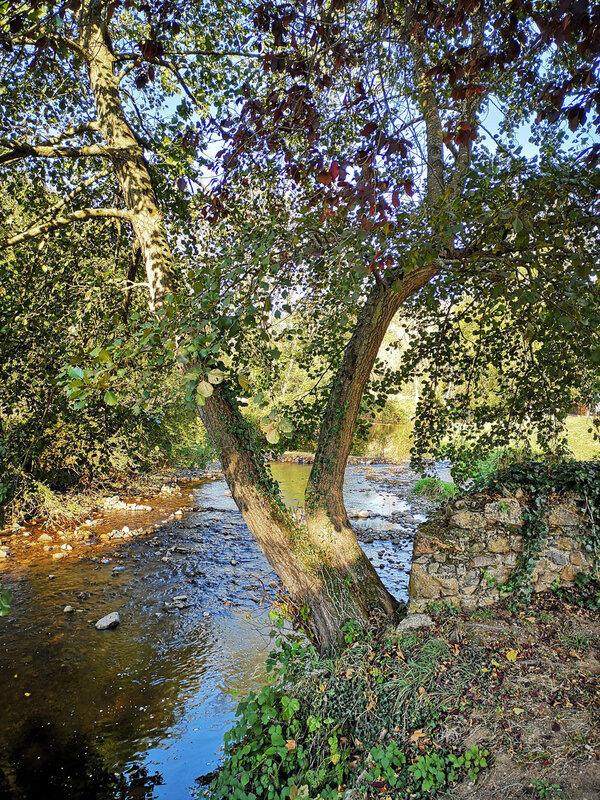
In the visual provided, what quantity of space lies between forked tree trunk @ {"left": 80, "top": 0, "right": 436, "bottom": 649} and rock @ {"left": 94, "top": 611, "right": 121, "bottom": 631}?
8.94ft

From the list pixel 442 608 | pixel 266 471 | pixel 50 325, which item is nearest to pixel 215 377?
pixel 266 471

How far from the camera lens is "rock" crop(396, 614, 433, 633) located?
14.9 feet

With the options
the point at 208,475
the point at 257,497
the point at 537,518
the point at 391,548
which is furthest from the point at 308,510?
the point at 208,475

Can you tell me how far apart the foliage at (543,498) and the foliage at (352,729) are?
116 centimetres

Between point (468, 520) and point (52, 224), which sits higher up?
point (52, 224)

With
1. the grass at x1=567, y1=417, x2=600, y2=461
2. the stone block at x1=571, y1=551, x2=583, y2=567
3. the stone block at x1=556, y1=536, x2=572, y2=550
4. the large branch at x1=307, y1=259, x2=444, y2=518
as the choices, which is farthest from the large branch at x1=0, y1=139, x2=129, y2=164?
the grass at x1=567, y1=417, x2=600, y2=461

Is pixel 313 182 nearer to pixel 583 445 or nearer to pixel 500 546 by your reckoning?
pixel 500 546

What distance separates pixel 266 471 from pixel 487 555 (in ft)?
7.94

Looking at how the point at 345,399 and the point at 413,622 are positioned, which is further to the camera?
the point at 345,399

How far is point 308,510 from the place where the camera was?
197 inches

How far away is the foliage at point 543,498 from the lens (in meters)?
4.75

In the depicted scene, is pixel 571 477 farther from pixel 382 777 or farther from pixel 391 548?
pixel 391 548

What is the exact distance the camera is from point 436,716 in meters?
3.50

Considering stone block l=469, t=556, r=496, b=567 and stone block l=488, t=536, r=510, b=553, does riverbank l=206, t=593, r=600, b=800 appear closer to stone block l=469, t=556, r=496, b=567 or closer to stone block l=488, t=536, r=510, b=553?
stone block l=469, t=556, r=496, b=567
